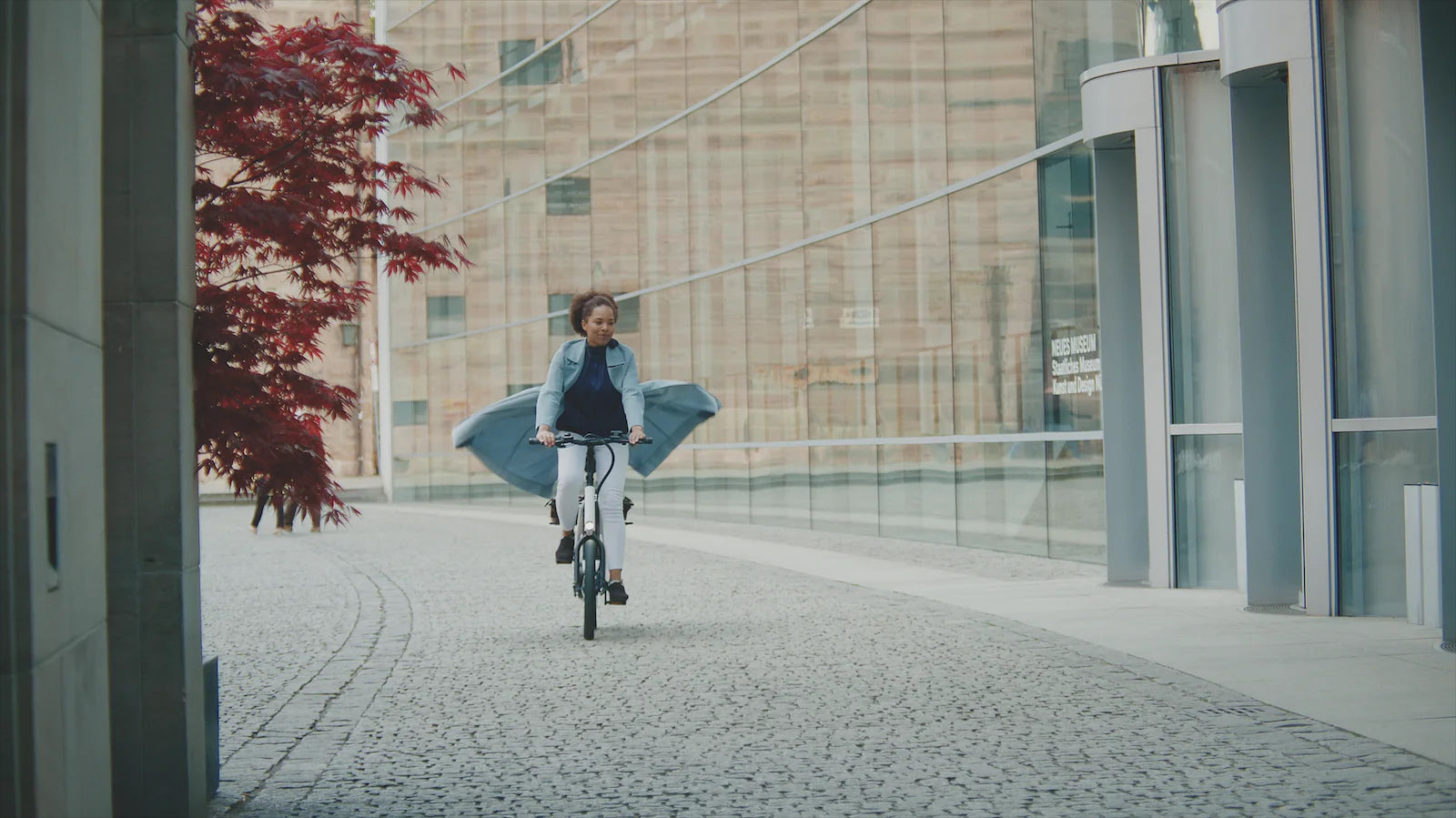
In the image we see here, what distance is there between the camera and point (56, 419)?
131 inches

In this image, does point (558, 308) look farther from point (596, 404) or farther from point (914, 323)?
point (596, 404)

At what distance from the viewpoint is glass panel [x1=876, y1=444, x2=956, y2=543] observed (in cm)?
1625

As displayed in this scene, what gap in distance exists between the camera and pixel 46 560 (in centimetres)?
327

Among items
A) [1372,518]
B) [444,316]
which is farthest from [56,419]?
[444,316]

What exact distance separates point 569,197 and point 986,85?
1355 centimetres

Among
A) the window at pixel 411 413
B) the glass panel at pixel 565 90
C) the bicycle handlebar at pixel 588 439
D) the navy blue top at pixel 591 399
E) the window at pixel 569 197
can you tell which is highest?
the glass panel at pixel 565 90

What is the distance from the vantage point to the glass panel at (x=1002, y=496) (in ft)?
46.8

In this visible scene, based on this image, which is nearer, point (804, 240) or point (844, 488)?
point (844, 488)

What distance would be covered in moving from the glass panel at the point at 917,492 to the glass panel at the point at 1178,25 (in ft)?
16.9

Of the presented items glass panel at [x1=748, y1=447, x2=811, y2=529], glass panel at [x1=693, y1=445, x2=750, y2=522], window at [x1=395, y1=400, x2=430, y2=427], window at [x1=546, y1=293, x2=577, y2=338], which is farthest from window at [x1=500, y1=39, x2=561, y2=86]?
glass panel at [x1=748, y1=447, x2=811, y2=529]

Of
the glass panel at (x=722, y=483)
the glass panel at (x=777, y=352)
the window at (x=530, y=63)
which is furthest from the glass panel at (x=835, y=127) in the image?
the window at (x=530, y=63)

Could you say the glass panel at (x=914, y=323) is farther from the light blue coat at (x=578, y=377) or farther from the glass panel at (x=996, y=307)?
the light blue coat at (x=578, y=377)

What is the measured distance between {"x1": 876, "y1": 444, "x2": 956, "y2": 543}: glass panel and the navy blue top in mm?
7574

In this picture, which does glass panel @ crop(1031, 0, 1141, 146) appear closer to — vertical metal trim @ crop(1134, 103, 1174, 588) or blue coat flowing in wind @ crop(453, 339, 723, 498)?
vertical metal trim @ crop(1134, 103, 1174, 588)
